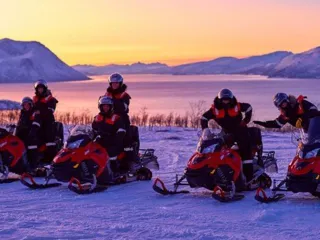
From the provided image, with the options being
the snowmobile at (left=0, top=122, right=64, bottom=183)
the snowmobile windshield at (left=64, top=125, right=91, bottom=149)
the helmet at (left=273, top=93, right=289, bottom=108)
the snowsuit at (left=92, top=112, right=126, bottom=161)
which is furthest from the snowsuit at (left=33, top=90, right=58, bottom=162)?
the helmet at (left=273, top=93, right=289, bottom=108)

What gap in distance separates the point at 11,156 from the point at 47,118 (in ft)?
3.79

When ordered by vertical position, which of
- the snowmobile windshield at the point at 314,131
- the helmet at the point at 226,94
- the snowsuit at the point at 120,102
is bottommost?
the snowmobile windshield at the point at 314,131

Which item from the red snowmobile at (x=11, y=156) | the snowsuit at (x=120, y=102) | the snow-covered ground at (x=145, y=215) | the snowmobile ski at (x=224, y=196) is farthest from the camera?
A: the snowsuit at (x=120, y=102)

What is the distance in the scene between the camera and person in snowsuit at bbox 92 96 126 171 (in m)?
9.38

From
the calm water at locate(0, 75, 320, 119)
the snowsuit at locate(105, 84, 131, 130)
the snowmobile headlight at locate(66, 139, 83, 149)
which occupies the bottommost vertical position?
the calm water at locate(0, 75, 320, 119)

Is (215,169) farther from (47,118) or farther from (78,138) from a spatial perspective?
(47,118)

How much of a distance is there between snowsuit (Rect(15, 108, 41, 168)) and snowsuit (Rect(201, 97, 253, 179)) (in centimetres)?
324

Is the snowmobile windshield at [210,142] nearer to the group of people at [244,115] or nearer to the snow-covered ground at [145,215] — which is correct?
the group of people at [244,115]

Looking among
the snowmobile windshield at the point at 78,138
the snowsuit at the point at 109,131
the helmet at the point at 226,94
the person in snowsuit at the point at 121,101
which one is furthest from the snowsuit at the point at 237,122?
the snowmobile windshield at the point at 78,138

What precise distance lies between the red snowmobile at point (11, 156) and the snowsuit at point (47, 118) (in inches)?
29.5

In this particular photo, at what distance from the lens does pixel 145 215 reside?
7062 mm

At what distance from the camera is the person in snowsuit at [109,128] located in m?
9.38

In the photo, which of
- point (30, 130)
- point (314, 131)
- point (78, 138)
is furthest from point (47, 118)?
point (314, 131)

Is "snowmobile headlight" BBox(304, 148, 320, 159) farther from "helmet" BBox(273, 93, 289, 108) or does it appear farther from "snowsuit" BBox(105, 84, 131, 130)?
"snowsuit" BBox(105, 84, 131, 130)
